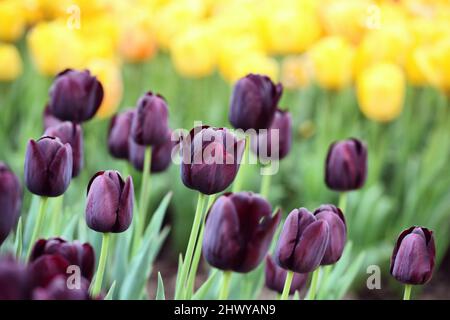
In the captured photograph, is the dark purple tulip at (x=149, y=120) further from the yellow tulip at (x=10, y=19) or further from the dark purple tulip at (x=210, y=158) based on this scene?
the yellow tulip at (x=10, y=19)

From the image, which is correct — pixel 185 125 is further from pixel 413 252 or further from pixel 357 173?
pixel 413 252

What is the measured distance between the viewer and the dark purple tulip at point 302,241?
2.87 feet

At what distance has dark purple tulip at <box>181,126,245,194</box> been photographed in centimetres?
90

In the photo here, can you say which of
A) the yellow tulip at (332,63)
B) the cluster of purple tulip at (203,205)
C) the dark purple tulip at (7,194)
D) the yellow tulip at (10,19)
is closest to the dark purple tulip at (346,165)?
the cluster of purple tulip at (203,205)

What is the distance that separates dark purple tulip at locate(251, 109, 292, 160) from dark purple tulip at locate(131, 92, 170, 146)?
0.49 feet

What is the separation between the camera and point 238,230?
824mm

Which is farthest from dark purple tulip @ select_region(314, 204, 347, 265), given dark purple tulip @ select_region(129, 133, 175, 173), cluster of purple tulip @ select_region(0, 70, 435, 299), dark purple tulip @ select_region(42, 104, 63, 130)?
dark purple tulip @ select_region(42, 104, 63, 130)

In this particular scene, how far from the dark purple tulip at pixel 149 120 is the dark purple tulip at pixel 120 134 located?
0.08 m

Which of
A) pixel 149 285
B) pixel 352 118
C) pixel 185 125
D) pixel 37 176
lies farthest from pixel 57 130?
pixel 352 118

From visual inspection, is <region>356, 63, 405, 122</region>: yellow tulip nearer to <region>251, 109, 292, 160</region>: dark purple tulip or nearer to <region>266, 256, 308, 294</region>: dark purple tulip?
<region>251, 109, 292, 160</region>: dark purple tulip

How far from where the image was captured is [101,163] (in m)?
2.22

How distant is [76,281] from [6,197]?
96 mm

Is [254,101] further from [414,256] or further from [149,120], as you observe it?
[414,256]

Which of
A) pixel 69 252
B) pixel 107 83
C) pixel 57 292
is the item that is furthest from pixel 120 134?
pixel 107 83
